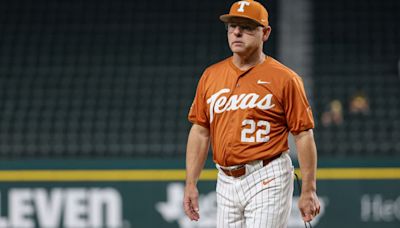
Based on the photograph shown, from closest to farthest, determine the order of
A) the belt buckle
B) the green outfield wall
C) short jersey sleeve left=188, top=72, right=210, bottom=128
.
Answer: the belt buckle, short jersey sleeve left=188, top=72, right=210, bottom=128, the green outfield wall

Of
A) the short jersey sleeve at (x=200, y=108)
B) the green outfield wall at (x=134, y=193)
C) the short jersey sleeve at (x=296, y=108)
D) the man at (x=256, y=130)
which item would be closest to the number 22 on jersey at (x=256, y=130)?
the man at (x=256, y=130)

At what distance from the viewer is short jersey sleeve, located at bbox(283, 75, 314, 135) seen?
404cm

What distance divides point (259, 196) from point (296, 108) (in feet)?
1.51

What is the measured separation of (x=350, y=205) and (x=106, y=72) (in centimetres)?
336

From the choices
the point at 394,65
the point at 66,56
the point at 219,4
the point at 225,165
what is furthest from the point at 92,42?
the point at 225,165

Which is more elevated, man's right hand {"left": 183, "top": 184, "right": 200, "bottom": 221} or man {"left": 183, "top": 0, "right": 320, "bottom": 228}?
man {"left": 183, "top": 0, "right": 320, "bottom": 228}

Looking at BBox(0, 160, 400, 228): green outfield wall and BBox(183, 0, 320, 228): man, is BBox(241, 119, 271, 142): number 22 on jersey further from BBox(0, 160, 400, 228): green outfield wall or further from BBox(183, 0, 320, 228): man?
BBox(0, 160, 400, 228): green outfield wall

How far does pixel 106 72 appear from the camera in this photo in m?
9.63

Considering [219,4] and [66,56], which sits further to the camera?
[219,4]

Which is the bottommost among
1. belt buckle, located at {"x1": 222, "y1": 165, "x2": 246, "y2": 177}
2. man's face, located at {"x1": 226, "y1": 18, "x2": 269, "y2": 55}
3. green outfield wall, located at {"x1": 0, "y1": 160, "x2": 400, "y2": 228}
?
green outfield wall, located at {"x1": 0, "y1": 160, "x2": 400, "y2": 228}

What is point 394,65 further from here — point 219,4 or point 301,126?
point 301,126

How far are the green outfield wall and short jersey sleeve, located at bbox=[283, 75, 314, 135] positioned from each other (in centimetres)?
358

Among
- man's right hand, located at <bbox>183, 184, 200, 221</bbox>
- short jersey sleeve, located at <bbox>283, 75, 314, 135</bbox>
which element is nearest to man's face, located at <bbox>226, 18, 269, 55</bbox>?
short jersey sleeve, located at <bbox>283, 75, 314, 135</bbox>

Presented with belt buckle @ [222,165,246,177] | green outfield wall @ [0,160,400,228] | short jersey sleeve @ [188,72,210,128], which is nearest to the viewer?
belt buckle @ [222,165,246,177]
